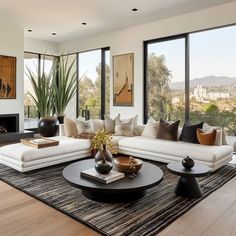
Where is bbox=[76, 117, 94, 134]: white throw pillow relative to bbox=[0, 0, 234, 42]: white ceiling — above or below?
below

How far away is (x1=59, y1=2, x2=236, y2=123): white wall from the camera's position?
5.49 metres

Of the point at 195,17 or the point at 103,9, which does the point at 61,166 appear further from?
the point at 195,17

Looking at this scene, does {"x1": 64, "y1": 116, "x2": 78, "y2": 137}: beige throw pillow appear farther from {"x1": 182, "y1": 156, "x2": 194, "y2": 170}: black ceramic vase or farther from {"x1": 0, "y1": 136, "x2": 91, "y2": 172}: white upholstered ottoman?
{"x1": 182, "y1": 156, "x2": 194, "y2": 170}: black ceramic vase

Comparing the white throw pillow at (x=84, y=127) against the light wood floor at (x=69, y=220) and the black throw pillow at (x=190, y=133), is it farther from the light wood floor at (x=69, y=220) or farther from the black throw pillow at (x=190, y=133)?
the light wood floor at (x=69, y=220)

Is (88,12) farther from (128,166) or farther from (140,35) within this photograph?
(128,166)

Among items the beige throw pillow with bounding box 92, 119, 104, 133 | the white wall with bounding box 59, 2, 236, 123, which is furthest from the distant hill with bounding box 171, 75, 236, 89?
the beige throw pillow with bounding box 92, 119, 104, 133

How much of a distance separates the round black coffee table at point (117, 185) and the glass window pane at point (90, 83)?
5088 mm

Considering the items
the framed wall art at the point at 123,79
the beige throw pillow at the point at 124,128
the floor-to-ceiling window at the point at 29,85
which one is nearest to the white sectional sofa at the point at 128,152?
the beige throw pillow at the point at 124,128

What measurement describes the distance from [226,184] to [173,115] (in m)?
3.04

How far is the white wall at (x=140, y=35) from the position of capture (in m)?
5.49

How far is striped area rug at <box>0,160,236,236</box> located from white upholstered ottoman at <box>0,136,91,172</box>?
18cm

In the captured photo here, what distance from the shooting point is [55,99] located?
Answer: 24.3ft

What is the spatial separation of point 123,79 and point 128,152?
292cm

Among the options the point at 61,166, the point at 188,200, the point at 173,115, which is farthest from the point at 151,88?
the point at 188,200
